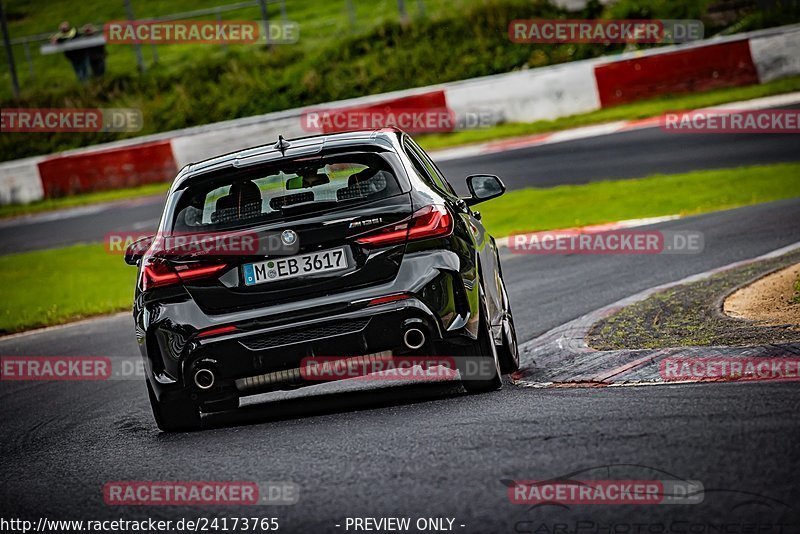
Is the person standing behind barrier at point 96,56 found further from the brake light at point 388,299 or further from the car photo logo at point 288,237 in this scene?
the brake light at point 388,299

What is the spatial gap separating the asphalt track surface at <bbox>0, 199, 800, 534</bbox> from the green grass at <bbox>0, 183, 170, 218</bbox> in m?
17.8

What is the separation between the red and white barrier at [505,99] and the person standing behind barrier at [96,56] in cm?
728

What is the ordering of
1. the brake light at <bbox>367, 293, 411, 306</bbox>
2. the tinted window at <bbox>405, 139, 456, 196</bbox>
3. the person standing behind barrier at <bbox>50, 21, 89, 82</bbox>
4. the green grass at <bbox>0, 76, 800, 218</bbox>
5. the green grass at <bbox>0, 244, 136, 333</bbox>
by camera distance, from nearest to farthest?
the brake light at <bbox>367, 293, 411, 306</bbox> → the tinted window at <bbox>405, 139, 456, 196</bbox> → the green grass at <bbox>0, 244, 136, 333</bbox> → the green grass at <bbox>0, 76, 800, 218</bbox> → the person standing behind barrier at <bbox>50, 21, 89, 82</bbox>

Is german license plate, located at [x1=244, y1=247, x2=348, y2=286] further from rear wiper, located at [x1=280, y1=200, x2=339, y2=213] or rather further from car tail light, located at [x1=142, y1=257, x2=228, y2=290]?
rear wiper, located at [x1=280, y1=200, x2=339, y2=213]

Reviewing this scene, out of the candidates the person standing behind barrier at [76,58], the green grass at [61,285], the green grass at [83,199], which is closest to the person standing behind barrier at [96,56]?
the person standing behind barrier at [76,58]

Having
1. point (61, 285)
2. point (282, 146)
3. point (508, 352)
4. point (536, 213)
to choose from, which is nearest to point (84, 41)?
point (61, 285)

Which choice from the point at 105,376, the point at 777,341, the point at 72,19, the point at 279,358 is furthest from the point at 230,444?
the point at 72,19

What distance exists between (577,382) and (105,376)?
4.62m

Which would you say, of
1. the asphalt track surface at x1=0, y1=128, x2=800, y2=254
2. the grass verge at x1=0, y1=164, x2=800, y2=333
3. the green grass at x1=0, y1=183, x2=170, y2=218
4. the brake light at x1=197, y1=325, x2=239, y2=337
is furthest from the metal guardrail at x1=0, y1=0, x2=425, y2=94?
the brake light at x1=197, y1=325, x2=239, y2=337

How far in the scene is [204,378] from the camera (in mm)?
6773

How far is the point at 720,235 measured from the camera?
13.3 m

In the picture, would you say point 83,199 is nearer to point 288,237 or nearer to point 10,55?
point 10,55

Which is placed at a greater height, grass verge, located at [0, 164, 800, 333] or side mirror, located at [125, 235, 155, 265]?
side mirror, located at [125, 235, 155, 265]

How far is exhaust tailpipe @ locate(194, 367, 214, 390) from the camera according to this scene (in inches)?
266
